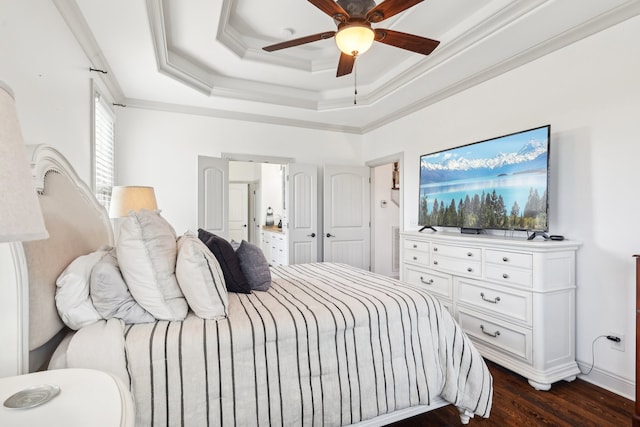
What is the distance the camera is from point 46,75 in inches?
74.4

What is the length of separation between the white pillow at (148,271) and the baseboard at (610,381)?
2848 mm

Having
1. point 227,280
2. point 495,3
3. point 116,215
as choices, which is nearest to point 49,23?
point 116,215

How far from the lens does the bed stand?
124 cm

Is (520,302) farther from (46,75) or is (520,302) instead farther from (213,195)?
(213,195)

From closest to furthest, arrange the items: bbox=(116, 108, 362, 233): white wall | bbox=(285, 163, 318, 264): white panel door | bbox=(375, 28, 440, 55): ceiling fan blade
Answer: bbox=(375, 28, 440, 55): ceiling fan blade, bbox=(116, 108, 362, 233): white wall, bbox=(285, 163, 318, 264): white panel door

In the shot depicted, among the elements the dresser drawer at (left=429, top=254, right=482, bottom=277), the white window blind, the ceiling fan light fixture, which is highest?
the ceiling fan light fixture

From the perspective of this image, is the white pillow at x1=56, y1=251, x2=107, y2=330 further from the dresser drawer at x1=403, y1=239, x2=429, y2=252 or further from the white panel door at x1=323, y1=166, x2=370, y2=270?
the white panel door at x1=323, y1=166, x2=370, y2=270

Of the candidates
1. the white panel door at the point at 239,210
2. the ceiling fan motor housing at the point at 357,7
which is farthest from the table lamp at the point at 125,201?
the white panel door at the point at 239,210

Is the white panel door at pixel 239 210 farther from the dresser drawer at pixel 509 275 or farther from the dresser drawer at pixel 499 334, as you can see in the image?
the dresser drawer at pixel 509 275

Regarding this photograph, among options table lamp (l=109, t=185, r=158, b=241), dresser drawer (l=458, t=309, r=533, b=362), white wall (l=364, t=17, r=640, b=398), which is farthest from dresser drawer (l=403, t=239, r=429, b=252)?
table lamp (l=109, t=185, r=158, b=241)

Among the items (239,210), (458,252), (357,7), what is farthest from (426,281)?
(239,210)

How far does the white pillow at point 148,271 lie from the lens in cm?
145

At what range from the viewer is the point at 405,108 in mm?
4270

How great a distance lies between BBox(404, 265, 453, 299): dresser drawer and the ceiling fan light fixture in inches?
84.5
